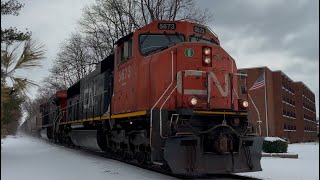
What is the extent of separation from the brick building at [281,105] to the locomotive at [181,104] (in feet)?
78.0

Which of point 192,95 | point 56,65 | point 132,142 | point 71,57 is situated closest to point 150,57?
point 192,95

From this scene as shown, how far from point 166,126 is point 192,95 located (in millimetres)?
1065

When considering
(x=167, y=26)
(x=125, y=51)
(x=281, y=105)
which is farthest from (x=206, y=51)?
(x=281, y=105)

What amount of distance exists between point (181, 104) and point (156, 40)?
82.7 inches

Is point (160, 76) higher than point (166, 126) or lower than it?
higher

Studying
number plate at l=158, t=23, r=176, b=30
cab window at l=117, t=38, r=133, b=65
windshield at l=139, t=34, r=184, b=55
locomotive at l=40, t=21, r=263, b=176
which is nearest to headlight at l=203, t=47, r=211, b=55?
locomotive at l=40, t=21, r=263, b=176

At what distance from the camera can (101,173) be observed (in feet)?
30.2

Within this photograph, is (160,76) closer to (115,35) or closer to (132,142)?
(132,142)

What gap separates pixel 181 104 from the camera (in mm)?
8938

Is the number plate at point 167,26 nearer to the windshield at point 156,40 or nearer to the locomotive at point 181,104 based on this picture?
the locomotive at point 181,104

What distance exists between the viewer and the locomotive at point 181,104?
8078 mm

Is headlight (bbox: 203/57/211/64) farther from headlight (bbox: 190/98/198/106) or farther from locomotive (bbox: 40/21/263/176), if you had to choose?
headlight (bbox: 190/98/198/106)

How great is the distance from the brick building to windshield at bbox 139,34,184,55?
23880 mm

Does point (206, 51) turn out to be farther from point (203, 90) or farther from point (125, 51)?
point (125, 51)
